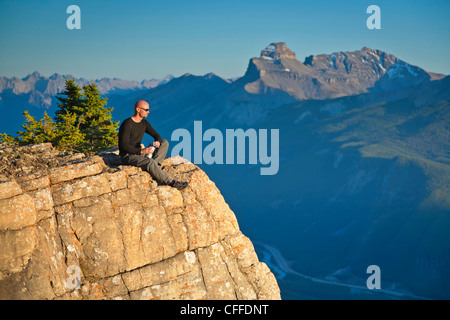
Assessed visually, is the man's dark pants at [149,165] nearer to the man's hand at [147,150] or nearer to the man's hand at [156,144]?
the man's hand at [147,150]

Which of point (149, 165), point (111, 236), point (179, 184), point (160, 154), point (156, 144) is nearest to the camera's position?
point (111, 236)

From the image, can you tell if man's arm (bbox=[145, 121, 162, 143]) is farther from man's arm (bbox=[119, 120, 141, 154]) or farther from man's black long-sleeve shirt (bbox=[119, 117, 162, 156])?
man's arm (bbox=[119, 120, 141, 154])

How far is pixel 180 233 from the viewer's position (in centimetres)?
2002

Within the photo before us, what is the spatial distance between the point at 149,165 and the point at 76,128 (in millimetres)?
13481

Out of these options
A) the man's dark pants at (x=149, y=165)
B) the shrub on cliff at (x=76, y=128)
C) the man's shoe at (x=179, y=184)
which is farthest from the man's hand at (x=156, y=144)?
the shrub on cliff at (x=76, y=128)

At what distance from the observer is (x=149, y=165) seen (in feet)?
66.8

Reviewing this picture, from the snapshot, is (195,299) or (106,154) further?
(106,154)

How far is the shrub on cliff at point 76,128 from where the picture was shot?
2861cm

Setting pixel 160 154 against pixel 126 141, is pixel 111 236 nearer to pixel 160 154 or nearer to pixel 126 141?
pixel 126 141

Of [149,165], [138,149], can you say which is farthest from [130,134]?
[149,165]

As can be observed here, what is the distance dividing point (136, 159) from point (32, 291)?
7229mm

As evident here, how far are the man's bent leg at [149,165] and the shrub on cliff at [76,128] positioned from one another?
23.3ft
